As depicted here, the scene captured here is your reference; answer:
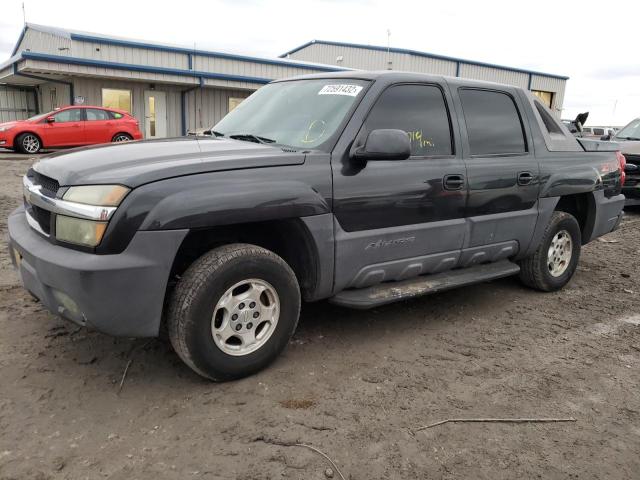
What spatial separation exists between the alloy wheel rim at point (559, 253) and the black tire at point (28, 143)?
15580 millimetres

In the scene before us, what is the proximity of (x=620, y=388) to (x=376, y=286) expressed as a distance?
1.58 meters

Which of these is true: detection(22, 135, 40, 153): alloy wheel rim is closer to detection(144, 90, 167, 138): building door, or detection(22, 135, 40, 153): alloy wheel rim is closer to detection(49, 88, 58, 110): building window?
detection(144, 90, 167, 138): building door

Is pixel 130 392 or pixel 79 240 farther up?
pixel 79 240

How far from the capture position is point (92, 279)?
8.25 feet

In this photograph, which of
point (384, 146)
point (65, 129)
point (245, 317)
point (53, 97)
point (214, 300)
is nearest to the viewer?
point (214, 300)

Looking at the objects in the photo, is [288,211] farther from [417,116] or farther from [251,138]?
[417,116]

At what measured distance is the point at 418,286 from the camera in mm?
3746

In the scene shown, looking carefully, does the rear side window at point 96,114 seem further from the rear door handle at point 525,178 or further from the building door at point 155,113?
the rear door handle at point 525,178

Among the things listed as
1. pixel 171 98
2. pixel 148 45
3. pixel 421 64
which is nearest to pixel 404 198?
pixel 148 45

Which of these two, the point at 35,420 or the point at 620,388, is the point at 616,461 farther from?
the point at 35,420

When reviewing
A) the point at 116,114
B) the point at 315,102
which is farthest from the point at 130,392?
the point at 116,114

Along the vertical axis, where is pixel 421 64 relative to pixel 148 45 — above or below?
above

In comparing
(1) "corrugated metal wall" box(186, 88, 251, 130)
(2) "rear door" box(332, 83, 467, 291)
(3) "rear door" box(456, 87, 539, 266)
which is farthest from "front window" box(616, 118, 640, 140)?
(1) "corrugated metal wall" box(186, 88, 251, 130)

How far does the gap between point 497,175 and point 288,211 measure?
194cm
